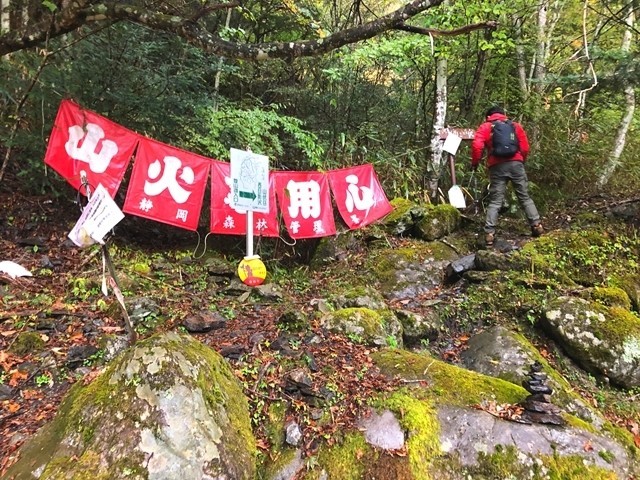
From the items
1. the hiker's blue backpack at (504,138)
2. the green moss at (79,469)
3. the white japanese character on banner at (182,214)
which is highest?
the hiker's blue backpack at (504,138)

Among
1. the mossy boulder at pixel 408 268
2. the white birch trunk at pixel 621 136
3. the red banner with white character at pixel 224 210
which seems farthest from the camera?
the white birch trunk at pixel 621 136

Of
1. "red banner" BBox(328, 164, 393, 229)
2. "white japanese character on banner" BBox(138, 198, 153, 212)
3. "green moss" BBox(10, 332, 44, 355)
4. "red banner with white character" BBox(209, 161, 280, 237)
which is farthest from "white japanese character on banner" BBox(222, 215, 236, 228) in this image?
"green moss" BBox(10, 332, 44, 355)

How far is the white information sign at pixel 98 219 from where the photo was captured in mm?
3014

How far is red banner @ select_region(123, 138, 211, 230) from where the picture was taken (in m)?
5.64

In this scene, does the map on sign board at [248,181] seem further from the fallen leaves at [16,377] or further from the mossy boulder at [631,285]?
the mossy boulder at [631,285]

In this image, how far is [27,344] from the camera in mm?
3658

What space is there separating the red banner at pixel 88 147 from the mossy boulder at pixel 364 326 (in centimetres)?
343

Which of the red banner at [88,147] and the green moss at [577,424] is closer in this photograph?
the green moss at [577,424]

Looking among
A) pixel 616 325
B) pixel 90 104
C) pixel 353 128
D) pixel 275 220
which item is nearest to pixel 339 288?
pixel 275 220

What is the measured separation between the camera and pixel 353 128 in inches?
398

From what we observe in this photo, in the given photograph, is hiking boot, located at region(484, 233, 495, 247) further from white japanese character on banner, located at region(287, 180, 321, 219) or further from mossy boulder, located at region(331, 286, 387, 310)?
white japanese character on banner, located at region(287, 180, 321, 219)

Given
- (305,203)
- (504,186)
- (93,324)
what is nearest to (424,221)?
(504,186)

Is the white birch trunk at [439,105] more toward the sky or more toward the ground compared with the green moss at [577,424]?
more toward the sky

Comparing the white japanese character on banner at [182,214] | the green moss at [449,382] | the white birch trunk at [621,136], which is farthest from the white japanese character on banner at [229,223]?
the white birch trunk at [621,136]
